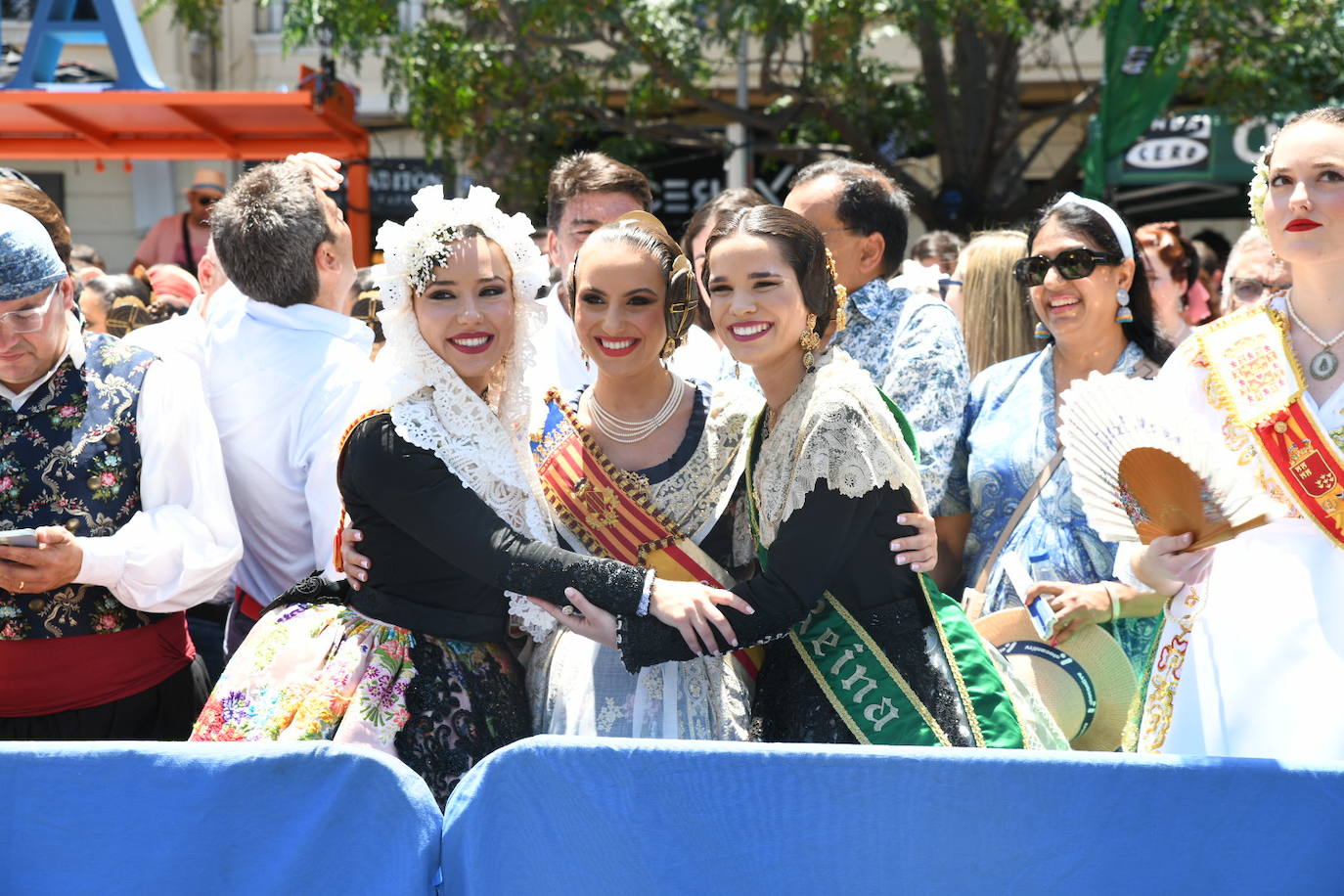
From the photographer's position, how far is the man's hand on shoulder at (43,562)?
8.67ft

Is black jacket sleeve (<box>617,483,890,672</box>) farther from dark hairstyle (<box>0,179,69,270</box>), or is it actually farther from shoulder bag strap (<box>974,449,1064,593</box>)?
dark hairstyle (<box>0,179,69,270</box>)

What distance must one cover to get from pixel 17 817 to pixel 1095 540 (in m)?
2.37

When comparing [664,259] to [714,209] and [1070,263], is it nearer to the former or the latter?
[1070,263]

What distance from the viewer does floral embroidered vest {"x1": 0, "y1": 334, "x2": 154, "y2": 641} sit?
9.11 ft

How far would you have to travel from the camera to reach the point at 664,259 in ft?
9.05

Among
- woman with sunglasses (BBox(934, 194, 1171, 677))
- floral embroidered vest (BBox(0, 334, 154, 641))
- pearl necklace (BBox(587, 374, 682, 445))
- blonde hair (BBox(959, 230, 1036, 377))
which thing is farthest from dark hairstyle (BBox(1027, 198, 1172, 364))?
floral embroidered vest (BBox(0, 334, 154, 641))

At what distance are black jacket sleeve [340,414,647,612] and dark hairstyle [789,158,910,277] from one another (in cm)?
173

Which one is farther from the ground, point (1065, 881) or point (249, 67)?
point (249, 67)

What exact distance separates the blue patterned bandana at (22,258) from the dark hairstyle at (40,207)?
20.6 inches

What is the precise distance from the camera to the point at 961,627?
2.60 metres

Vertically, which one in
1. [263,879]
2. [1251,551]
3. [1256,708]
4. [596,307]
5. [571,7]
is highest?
[571,7]

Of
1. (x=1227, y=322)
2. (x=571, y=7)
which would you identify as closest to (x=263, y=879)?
(x=1227, y=322)

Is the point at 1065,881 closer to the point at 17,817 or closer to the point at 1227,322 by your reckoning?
the point at 1227,322

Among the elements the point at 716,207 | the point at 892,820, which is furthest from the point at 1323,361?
the point at 716,207
